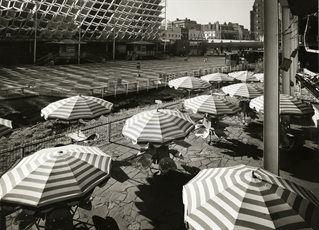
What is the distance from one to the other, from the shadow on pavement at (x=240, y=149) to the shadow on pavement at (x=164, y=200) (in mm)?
2793

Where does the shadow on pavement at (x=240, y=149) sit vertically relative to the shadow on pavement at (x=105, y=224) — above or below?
above

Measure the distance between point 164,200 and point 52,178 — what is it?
10.2 feet

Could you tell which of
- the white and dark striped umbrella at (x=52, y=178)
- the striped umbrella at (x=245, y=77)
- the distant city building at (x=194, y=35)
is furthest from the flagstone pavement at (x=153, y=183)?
the distant city building at (x=194, y=35)

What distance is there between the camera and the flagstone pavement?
6.27 meters

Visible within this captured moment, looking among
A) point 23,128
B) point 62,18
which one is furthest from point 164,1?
point 23,128

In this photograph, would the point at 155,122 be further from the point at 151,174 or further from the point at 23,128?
the point at 23,128

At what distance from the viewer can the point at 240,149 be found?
34.6 feet

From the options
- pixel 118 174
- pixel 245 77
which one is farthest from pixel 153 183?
pixel 245 77

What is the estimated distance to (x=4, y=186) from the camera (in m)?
4.95

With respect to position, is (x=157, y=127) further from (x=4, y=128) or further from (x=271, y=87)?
(x=4, y=128)

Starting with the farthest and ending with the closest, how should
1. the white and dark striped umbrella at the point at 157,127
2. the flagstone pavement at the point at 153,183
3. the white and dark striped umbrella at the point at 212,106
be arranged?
the white and dark striped umbrella at the point at 212,106 < the white and dark striped umbrella at the point at 157,127 < the flagstone pavement at the point at 153,183

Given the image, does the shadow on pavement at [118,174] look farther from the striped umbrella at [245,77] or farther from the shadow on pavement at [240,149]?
the striped umbrella at [245,77]

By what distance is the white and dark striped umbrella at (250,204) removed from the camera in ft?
12.3

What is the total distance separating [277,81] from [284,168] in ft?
12.0
